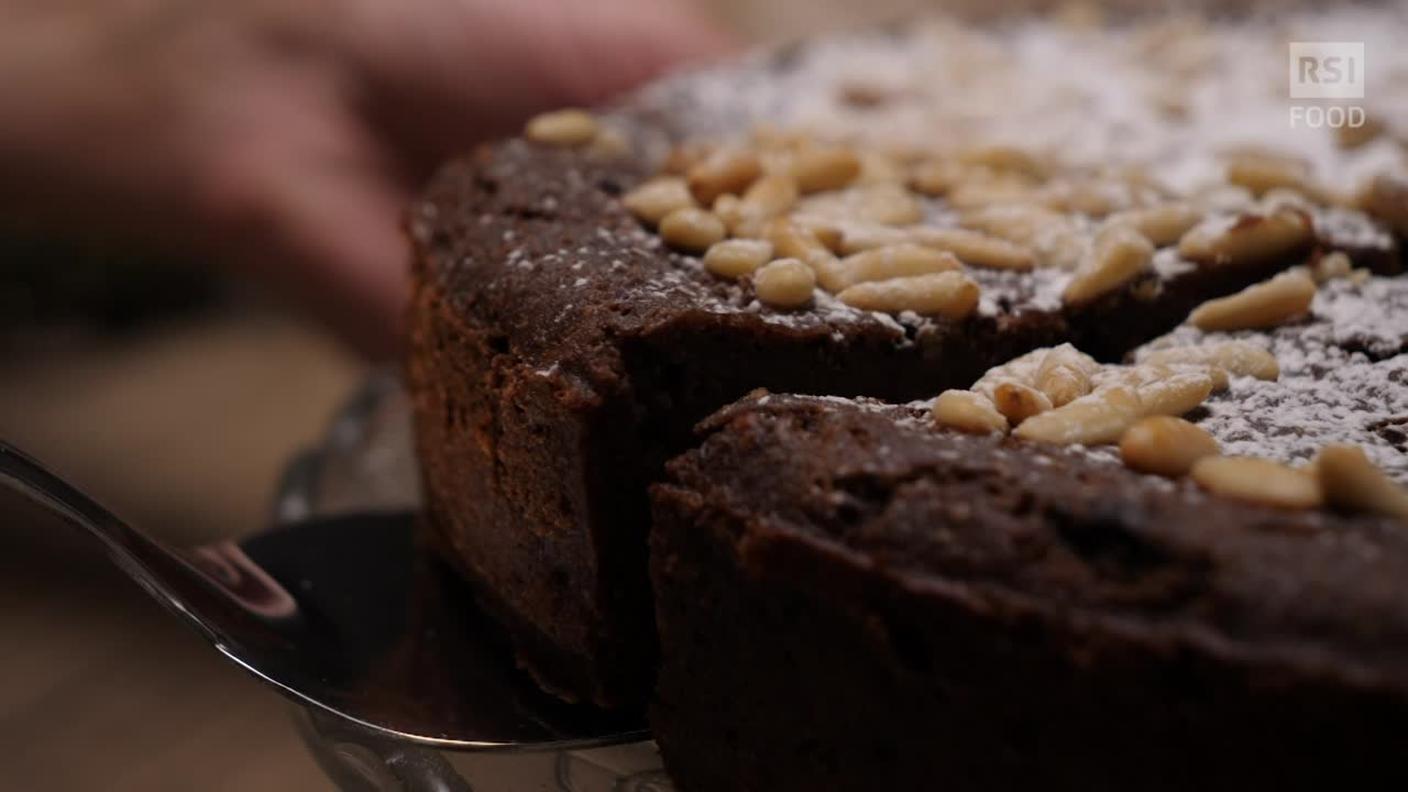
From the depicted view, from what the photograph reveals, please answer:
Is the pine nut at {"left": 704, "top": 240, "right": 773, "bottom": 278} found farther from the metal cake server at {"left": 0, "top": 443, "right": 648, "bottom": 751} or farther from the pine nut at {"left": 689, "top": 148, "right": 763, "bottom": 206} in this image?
the metal cake server at {"left": 0, "top": 443, "right": 648, "bottom": 751}

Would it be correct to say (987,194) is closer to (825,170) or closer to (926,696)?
(825,170)

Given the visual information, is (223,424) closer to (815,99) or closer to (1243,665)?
(815,99)

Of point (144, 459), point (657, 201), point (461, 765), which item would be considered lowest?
point (144, 459)

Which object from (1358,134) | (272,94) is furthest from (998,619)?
(272,94)

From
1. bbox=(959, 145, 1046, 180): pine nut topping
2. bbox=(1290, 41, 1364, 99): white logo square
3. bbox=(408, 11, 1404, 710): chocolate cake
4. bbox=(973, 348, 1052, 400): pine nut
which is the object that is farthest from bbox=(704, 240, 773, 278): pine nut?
bbox=(1290, 41, 1364, 99): white logo square

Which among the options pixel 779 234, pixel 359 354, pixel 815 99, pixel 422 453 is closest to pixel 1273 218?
pixel 779 234

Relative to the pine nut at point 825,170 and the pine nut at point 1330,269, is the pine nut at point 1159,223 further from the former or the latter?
the pine nut at point 825,170
